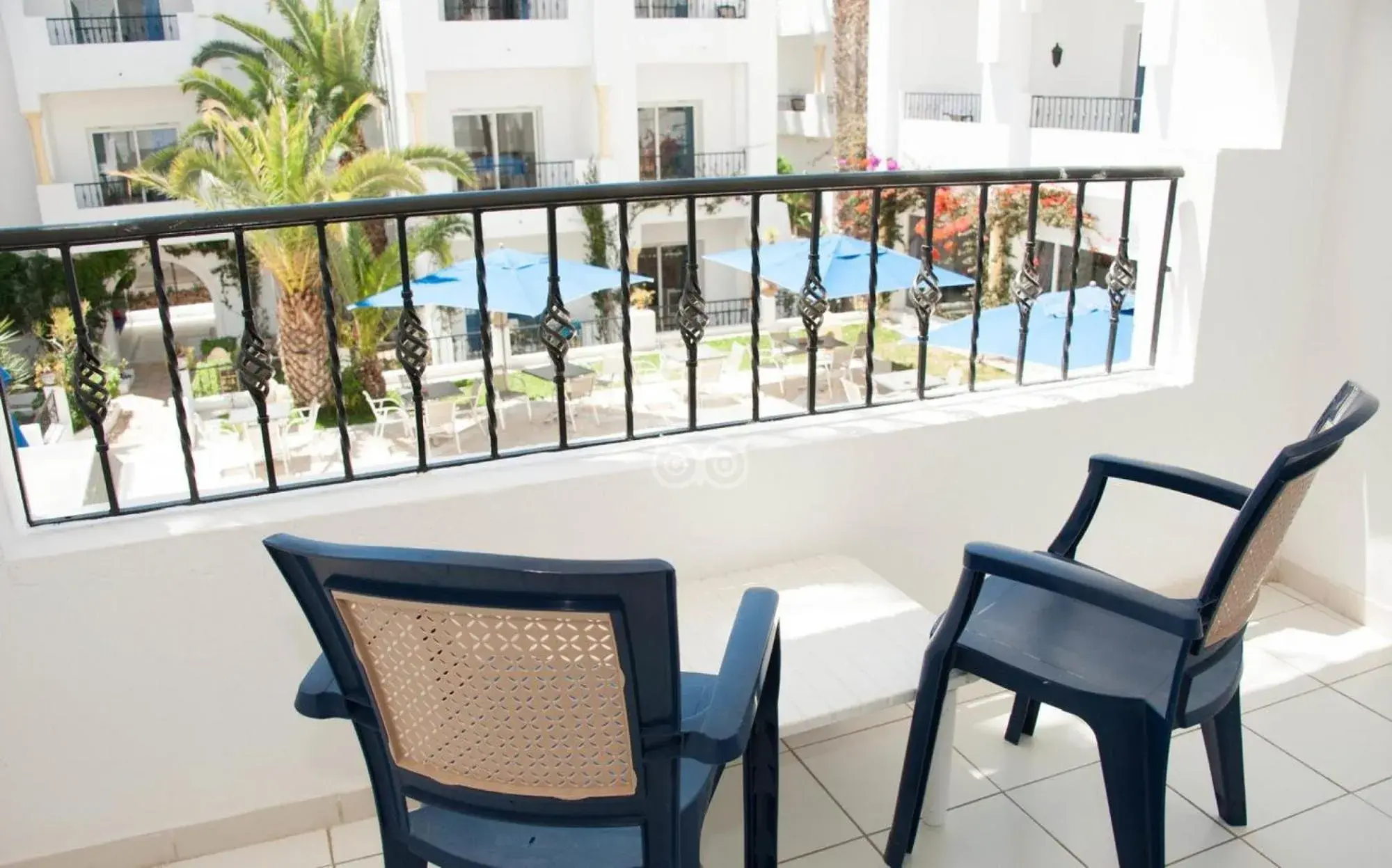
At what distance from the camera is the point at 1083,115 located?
585 inches

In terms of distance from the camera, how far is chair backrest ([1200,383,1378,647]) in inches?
60.8

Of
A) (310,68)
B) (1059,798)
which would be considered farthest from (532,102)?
(1059,798)

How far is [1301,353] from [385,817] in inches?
106

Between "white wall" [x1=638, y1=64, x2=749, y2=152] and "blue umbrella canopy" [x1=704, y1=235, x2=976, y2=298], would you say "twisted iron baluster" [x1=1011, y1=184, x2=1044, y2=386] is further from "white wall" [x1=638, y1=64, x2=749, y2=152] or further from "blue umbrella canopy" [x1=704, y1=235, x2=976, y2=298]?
"white wall" [x1=638, y1=64, x2=749, y2=152]

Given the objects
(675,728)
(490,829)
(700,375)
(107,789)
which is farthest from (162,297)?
(700,375)

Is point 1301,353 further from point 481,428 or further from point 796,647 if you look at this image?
point 481,428

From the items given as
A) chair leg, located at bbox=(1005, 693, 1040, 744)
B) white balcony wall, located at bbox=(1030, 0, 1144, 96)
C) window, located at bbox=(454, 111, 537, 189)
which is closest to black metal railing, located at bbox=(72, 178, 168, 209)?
window, located at bbox=(454, 111, 537, 189)

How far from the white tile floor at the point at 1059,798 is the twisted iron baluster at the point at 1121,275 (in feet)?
3.04

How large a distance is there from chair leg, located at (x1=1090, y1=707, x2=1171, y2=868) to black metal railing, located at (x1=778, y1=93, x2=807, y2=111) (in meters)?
19.7

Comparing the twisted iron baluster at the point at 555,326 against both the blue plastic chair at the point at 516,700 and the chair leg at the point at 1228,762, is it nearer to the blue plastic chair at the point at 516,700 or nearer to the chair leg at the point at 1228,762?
the blue plastic chair at the point at 516,700

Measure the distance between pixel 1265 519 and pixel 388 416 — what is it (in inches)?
456

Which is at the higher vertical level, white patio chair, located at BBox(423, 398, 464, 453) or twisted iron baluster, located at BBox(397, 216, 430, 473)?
twisted iron baluster, located at BBox(397, 216, 430, 473)

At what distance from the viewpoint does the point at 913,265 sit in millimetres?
8648

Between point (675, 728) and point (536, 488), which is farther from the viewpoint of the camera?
point (536, 488)
